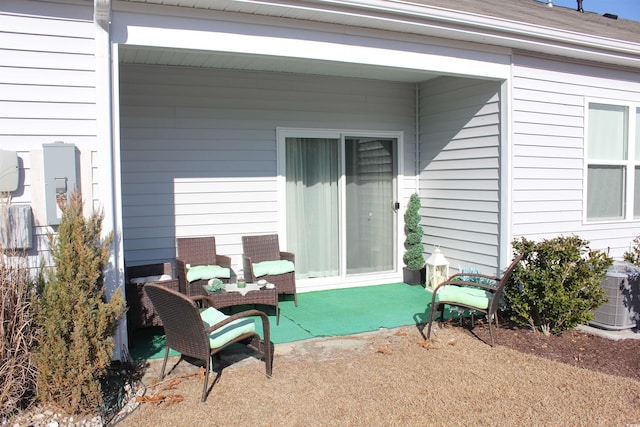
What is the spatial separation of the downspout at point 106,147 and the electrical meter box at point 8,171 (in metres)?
0.58

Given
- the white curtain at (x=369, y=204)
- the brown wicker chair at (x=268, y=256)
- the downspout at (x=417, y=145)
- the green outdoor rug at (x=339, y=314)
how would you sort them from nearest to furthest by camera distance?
the green outdoor rug at (x=339, y=314)
the brown wicker chair at (x=268, y=256)
the white curtain at (x=369, y=204)
the downspout at (x=417, y=145)

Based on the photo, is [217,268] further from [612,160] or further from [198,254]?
[612,160]

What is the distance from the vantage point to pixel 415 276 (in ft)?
23.7

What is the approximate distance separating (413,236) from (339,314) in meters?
2.01

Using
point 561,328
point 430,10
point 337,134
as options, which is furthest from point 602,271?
point 337,134

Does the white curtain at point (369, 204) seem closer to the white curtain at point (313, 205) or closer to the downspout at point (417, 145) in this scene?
the white curtain at point (313, 205)

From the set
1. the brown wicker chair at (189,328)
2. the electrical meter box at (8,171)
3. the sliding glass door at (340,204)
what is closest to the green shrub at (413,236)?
the sliding glass door at (340,204)

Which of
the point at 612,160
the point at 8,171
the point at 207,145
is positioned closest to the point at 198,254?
the point at 207,145

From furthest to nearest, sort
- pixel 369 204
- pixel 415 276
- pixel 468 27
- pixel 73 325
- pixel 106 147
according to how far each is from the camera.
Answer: pixel 369 204, pixel 415 276, pixel 468 27, pixel 106 147, pixel 73 325

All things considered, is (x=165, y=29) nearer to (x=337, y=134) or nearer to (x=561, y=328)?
(x=337, y=134)

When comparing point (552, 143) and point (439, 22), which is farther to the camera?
point (552, 143)

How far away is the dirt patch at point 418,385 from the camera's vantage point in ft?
11.1

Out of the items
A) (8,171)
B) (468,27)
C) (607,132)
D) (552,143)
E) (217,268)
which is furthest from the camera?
(607,132)

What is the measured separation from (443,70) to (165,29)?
9.39 ft
